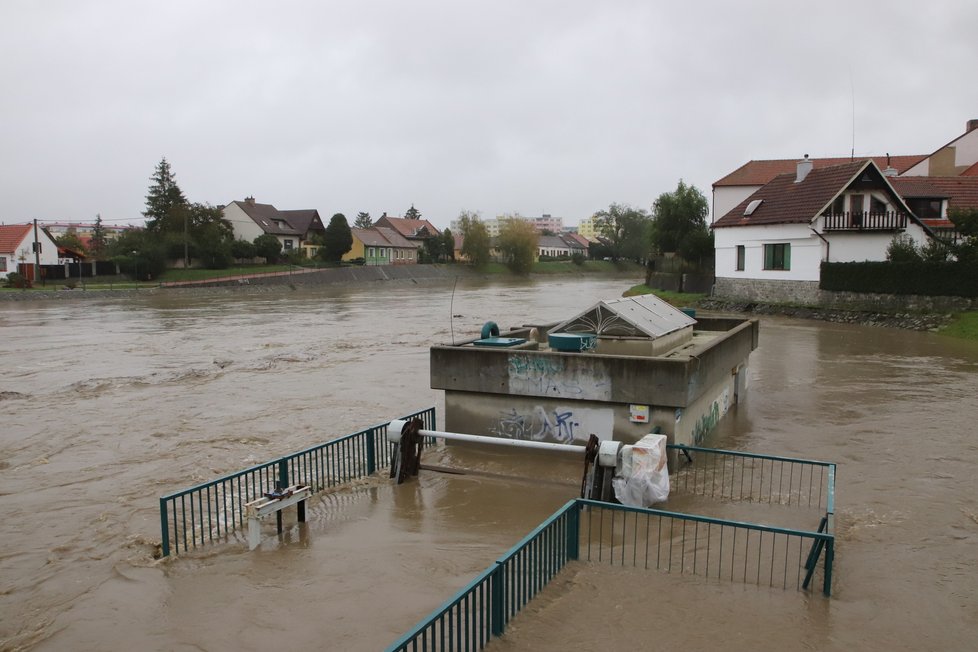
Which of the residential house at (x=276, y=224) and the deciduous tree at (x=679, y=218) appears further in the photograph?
the residential house at (x=276, y=224)

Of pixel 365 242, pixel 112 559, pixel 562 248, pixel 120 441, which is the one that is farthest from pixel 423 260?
pixel 112 559

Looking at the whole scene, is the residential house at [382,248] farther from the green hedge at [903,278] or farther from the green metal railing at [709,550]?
the green metal railing at [709,550]

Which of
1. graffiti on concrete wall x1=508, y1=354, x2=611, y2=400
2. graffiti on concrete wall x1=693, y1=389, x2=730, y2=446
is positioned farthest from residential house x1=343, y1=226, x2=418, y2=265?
graffiti on concrete wall x1=508, y1=354, x2=611, y2=400

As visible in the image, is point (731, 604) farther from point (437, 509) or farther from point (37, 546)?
point (37, 546)

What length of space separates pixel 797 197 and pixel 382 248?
69205 millimetres

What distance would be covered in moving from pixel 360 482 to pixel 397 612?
13.4ft

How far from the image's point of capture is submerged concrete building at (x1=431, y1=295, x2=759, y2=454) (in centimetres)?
1083

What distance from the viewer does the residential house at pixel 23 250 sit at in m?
64.7

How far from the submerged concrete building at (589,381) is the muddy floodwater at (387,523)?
0.75m

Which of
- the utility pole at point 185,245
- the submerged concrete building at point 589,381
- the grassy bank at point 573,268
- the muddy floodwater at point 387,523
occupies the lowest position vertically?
the muddy floodwater at point 387,523

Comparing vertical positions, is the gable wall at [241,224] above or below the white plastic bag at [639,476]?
above

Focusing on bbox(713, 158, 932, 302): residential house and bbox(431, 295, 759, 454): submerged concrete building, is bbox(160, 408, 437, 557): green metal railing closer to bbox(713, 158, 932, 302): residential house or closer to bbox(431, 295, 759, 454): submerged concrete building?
bbox(431, 295, 759, 454): submerged concrete building

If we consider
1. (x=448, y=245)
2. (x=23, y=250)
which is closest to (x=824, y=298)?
(x=23, y=250)

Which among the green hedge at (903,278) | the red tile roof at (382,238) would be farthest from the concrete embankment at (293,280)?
the green hedge at (903,278)
